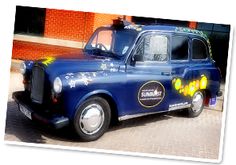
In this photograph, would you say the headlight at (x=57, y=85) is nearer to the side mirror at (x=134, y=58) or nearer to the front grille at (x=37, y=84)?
the front grille at (x=37, y=84)

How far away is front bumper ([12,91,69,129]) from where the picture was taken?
4.21 meters

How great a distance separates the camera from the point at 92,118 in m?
4.47

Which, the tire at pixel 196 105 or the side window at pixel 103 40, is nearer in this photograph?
the side window at pixel 103 40

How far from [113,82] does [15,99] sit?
1.27 metres

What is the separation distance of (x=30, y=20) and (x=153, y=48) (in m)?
1.65

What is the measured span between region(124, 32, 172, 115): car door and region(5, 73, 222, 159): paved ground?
0.88 ft

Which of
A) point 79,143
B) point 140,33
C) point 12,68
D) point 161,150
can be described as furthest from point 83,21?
point 161,150

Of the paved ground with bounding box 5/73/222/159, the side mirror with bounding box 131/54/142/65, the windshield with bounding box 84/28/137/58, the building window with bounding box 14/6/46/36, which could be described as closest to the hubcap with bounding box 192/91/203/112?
the paved ground with bounding box 5/73/222/159

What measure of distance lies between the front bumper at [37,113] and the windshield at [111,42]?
0.99 m

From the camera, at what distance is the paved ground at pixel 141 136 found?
4578 mm

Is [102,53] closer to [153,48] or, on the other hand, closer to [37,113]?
[153,48]

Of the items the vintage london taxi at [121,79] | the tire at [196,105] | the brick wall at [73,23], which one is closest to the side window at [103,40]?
the vintage london taxi at [121,79]

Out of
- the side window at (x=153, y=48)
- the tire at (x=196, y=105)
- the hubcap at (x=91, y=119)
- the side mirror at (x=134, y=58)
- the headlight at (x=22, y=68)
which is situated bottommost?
the hubcap at (x=91, y=119)

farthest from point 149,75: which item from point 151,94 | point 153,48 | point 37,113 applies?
Answer: point 37,113
